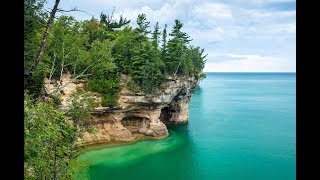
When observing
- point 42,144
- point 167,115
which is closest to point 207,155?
point 167,115

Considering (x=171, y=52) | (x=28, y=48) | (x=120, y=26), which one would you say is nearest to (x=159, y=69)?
(x=171, y=52)

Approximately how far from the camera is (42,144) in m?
7.05

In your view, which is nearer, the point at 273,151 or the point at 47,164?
the point at 47,164

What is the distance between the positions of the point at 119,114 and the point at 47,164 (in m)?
16.2

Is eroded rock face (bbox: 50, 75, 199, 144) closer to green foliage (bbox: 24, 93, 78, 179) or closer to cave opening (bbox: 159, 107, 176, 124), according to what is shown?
cave opening (bbox: 159, 107, 176, 124)

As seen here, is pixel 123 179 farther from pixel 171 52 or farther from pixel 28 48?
pixel 171 52

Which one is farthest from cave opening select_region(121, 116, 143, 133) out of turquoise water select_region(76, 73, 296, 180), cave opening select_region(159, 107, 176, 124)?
cave opening select_region(159, 107, 176, 124)

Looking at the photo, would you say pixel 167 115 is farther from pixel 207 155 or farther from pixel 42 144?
pixel 42 144

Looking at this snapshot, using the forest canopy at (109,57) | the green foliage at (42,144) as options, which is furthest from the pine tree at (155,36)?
the green foliage at (42,144)

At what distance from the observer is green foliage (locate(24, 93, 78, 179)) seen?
634 centimetres

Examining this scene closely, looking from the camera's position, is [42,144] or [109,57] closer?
[42,144]

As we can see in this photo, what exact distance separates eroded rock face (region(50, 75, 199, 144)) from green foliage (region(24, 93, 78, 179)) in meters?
13.9

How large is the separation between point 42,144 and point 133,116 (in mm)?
18020

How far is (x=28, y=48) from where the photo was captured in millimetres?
9688
